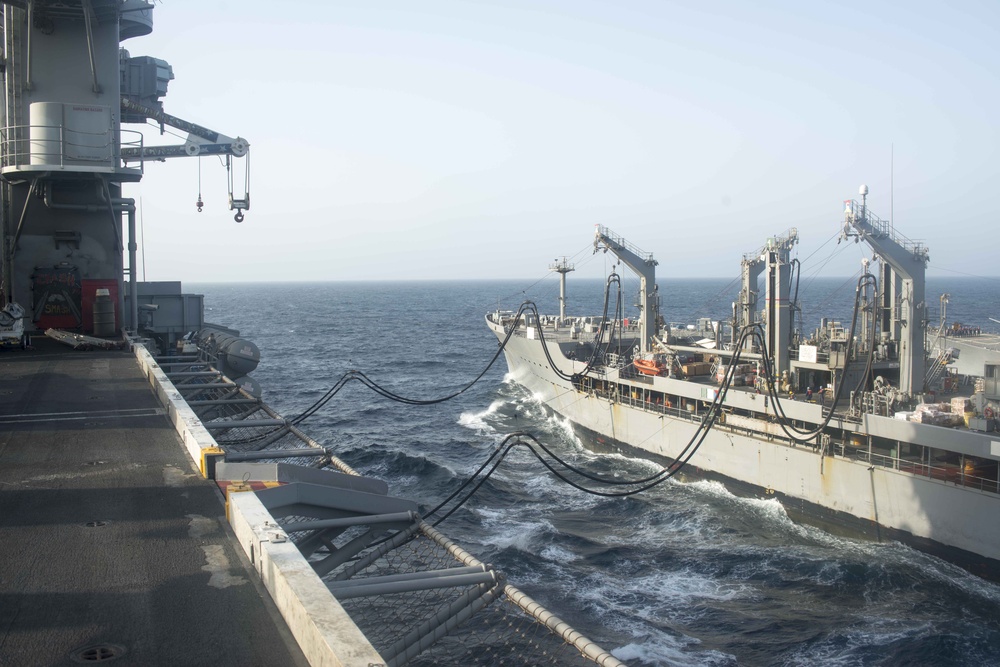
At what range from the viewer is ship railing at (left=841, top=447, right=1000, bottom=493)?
2127 centimetres

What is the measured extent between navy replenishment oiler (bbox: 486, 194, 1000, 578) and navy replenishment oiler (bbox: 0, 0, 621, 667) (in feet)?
40.7

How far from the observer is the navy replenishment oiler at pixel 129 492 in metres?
5.68

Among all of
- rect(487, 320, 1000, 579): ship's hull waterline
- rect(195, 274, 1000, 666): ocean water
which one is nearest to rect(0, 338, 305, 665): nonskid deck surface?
rect(195, 274, 1000, 666): ocean water

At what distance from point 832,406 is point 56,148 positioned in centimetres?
2435

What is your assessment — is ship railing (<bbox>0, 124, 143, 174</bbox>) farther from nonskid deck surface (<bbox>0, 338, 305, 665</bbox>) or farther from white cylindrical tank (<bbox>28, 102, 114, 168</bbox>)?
nonskid deck surface (<bbox>0, 338, 305, 665</bbox>)

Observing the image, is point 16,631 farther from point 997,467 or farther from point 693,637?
point 997,467

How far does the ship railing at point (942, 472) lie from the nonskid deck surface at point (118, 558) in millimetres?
20044

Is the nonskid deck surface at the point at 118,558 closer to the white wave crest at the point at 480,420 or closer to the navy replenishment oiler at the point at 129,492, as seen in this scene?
the navy replenishment oiler at the point at 129,492

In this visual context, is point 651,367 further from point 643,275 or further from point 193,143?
point 193,143

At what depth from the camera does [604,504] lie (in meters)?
27.0

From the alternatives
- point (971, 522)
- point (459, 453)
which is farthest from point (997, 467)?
point (459, 453)

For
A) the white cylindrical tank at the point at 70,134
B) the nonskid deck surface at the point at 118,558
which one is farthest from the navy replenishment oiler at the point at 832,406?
the white cylindrical tank at the point at 70,134

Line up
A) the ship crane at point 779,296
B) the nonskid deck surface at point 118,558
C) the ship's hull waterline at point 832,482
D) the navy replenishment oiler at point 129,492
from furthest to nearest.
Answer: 1. the ship crane at point 779,296
2. the ship's hull waterline at point 832,482
3. the navy replenishment oiler at point 129,492
4. the nonskid deck surface at point 118,558

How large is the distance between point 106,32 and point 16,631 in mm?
24098
